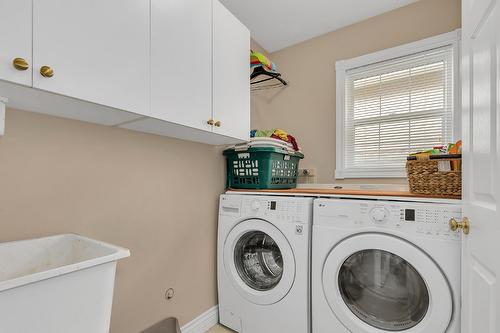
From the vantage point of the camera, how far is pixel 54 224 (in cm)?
115

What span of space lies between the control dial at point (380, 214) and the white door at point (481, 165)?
12.3 inches

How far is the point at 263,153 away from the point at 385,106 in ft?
4.07

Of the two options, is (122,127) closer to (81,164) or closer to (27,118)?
(81,164)

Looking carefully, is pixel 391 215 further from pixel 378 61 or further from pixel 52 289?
pixel 378 61

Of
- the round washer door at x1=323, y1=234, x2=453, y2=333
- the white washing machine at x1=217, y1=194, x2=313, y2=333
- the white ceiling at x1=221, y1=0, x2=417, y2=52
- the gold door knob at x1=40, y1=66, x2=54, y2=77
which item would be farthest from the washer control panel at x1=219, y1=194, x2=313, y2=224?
the white ceiling at x1=221, y1=0, x2=417, y2=52

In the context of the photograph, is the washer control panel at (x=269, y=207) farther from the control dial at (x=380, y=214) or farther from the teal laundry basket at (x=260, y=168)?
the control dial at (x=380, y=214)

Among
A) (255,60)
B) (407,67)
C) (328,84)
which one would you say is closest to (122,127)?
(255,60)

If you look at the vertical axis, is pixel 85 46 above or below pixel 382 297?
above

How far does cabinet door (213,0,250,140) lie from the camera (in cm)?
157

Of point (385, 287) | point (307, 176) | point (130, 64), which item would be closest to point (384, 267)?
point (385, 287)

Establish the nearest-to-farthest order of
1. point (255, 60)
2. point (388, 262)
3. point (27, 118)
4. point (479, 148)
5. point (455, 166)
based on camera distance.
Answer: point (479, 148)
point (27, 118)
point (455, 166)
point (388, 262)
point (255, 60)

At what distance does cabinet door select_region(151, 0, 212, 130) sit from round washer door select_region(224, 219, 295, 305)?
767 mm

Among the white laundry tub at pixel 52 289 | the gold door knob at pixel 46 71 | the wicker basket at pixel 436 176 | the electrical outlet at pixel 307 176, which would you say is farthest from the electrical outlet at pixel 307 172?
the gold door knob at pixel 46 71

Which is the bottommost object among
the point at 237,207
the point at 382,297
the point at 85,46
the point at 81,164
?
the point at 382,297
